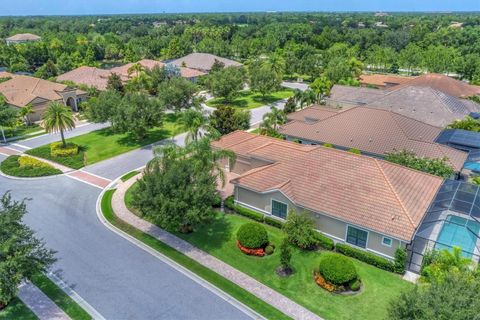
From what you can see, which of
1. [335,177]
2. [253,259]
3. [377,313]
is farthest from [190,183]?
[377,313]

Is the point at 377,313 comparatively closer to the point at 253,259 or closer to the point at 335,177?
the point at 253,259

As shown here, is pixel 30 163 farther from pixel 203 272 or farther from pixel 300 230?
pixel 300 230

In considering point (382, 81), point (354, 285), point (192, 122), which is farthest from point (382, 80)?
point (354, 285)

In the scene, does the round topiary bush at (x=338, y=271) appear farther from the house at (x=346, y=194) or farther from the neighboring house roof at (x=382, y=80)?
the neighboring house roof at (x=382, y=80)

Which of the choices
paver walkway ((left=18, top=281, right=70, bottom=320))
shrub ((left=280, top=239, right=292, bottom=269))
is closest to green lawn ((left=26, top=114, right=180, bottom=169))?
paver walkway ((left=18, top=281, right=70, bottom=320))

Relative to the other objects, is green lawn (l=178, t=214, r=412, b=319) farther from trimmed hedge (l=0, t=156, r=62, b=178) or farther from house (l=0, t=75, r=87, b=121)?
house (l=0, t=75, r=87, b=121)

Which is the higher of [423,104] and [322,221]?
[423,104]
